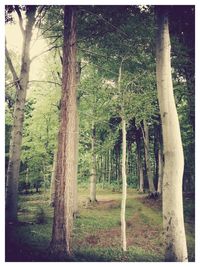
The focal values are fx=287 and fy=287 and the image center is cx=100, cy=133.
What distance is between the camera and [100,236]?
948 centimetres

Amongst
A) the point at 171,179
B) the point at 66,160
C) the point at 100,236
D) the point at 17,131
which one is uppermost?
the point at 17,131

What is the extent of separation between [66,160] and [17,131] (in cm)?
419

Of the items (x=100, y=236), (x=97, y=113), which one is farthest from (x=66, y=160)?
(x=97, y=113)

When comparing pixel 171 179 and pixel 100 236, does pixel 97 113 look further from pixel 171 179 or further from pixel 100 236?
pixel 171 179

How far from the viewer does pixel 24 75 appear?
1040cm

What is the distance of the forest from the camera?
634 cm

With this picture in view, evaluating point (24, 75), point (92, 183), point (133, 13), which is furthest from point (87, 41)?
point (92, 183)

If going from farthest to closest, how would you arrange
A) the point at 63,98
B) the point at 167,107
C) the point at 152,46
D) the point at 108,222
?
the point at 108,222 < the point at 152,46 < the point at 63,98 < the point at 167,107

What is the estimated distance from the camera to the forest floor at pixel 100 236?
695 cm

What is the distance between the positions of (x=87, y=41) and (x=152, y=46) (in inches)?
82.1

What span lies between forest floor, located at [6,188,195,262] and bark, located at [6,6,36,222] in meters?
0.79

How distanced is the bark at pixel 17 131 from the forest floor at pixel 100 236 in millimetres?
792

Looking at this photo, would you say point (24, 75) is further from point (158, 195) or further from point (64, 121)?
point (158, 195)

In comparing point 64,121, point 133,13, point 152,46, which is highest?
point 133,13
